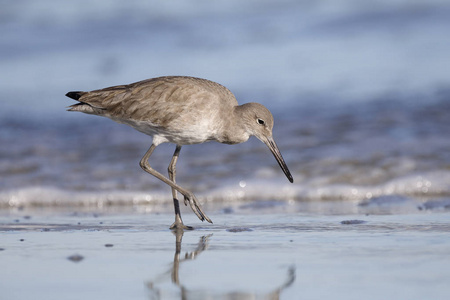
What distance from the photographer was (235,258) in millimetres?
4508

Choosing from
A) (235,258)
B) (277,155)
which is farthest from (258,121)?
(235,258)

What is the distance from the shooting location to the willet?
6.60 meters

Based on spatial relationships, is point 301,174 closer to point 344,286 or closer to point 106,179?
point 106,179

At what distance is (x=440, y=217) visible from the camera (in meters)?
6.33

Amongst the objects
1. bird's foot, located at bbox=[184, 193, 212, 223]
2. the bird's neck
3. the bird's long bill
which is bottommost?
bird's foot, located at bbox=[184, 193, 212, 223]

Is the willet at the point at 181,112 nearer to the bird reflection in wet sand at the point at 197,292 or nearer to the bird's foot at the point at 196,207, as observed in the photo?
the bird's foot at the point at 196,207

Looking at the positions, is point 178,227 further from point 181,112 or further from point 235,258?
point 235,258

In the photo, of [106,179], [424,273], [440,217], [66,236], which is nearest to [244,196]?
[106,179]

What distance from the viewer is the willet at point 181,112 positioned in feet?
21.6

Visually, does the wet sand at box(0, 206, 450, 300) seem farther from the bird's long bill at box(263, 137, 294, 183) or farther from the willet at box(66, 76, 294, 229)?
the willet at box(66, 76, 294, 229)

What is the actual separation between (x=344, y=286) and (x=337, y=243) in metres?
1.28

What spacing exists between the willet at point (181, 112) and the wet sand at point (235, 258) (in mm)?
744

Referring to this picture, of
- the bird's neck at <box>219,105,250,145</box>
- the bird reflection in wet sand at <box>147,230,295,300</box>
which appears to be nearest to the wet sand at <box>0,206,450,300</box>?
the bird reflection in wet sand at <box>147,230,295,300</box>

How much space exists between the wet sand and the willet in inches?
29.3
